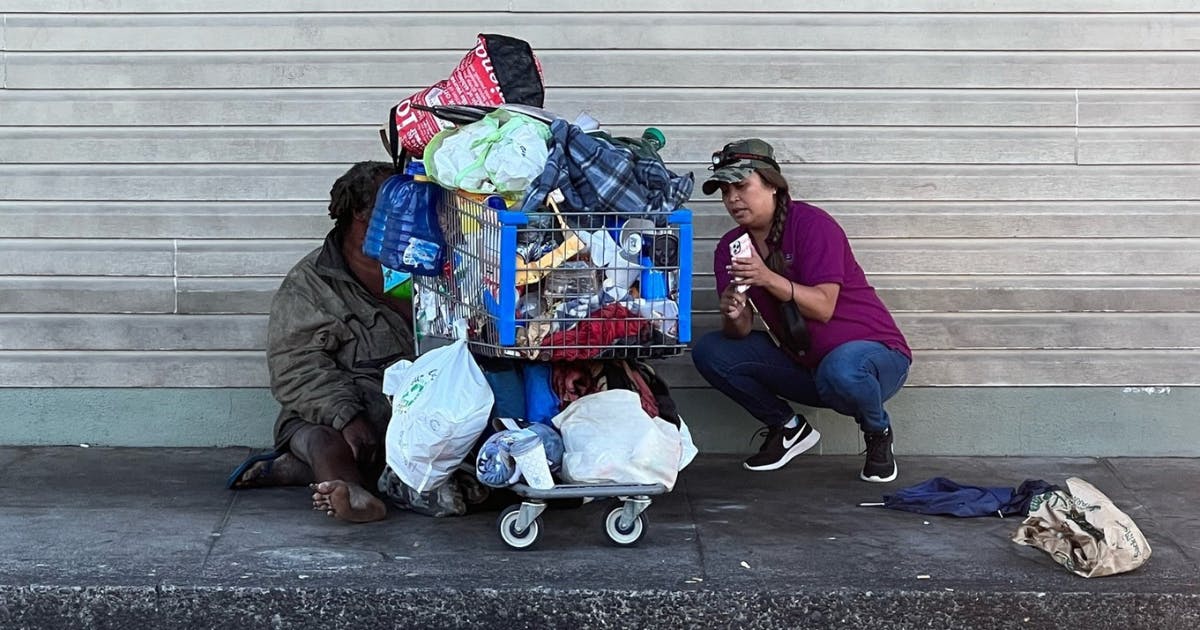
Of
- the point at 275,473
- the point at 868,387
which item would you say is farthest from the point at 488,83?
the point at 868,387

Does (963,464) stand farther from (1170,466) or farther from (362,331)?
(362,331)

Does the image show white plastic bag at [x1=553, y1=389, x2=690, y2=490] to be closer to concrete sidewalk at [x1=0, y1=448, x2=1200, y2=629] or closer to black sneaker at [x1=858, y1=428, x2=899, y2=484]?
concrete sidewalk at [x1=0, y1=448, x2=1200, y2=629]

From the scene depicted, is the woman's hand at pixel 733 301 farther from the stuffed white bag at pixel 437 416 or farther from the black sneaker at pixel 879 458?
the stuffed white bag at pixel 437 416

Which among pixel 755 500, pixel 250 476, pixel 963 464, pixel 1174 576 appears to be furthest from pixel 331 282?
pixel 1174 576

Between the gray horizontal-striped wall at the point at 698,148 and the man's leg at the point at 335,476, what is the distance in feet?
3.01

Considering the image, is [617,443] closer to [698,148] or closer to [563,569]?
[563,569]

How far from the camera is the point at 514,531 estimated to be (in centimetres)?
512

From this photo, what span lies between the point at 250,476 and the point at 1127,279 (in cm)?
376

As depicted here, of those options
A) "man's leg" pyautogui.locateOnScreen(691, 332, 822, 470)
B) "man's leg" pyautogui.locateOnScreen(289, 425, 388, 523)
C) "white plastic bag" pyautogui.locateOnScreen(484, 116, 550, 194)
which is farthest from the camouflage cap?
"man's leg" pyautogui.locateOnScreen(289, 425, 388, 523)

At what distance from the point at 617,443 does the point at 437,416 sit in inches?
23.9

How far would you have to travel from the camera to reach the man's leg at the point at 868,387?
6004 mm

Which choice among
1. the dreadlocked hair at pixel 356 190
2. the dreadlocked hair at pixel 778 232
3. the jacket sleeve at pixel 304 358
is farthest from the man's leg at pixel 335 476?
the dreadlocked hair at pixel 778 232

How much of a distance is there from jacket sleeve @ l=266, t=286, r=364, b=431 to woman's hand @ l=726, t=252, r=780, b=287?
1547 millimetres

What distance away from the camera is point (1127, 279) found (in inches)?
257
